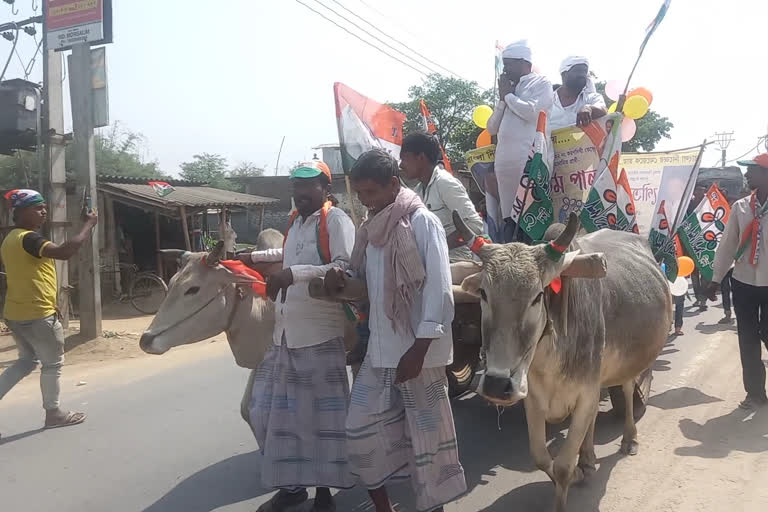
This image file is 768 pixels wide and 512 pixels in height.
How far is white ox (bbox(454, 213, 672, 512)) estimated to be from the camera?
2684 mm

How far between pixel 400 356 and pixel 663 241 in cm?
404

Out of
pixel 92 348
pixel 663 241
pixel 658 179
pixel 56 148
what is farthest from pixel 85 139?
pixel 663 241

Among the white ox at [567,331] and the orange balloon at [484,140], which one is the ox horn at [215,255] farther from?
the orange balloon at [484,140]

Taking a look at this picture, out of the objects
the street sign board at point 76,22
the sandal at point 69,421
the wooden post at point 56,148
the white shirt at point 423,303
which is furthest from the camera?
the wooden post at point 56,148

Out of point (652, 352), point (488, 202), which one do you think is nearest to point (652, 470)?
point (652, 352)

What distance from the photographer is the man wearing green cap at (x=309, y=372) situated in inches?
123

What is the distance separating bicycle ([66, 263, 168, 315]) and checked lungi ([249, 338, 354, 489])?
9.70m

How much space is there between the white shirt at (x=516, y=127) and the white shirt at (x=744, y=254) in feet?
6.21

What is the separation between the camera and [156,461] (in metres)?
4.21

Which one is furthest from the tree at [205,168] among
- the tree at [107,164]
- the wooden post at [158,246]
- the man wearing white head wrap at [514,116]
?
the man wearing white head wrap at [514,116]

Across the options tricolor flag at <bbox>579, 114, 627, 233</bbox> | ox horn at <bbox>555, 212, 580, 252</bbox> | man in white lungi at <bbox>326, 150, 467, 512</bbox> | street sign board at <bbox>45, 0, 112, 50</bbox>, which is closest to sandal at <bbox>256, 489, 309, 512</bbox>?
man in white lungi at <bbox>326, 150, 467, 512</bbox>

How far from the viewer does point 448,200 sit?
360 cm

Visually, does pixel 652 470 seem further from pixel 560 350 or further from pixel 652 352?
pixel 560 350

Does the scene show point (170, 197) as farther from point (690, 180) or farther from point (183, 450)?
point (690, 180)
